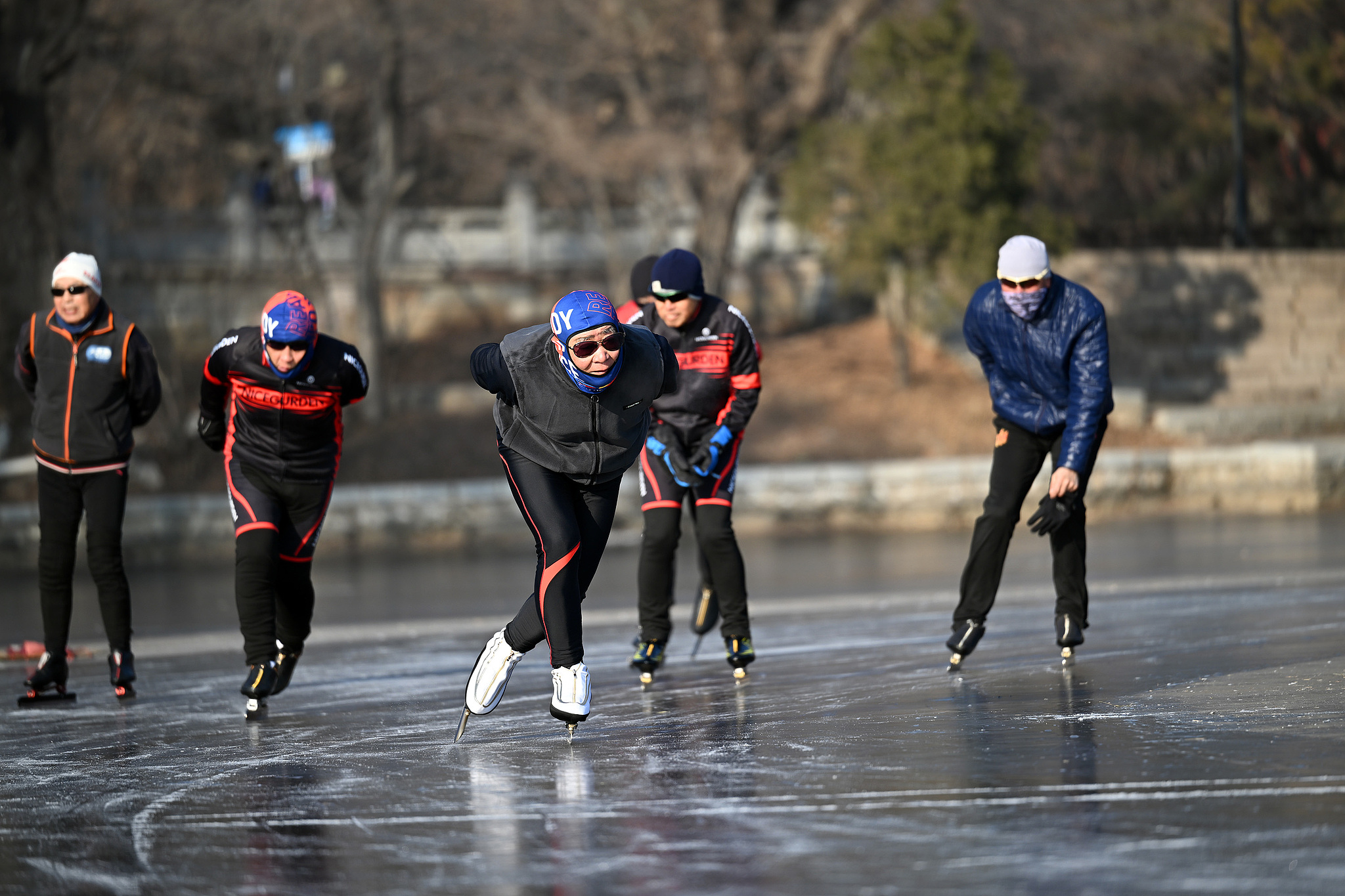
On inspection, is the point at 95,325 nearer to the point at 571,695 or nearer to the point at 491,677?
the point at 491,677

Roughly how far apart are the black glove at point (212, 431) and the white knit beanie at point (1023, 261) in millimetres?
3640

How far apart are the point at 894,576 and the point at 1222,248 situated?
641 inches

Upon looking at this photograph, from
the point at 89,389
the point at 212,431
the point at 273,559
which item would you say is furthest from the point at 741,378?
the point at 89,389

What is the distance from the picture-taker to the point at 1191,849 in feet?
14.1

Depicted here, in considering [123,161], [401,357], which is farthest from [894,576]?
[401,357]

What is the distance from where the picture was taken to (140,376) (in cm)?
801

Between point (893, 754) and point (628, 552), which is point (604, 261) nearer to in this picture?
point (628, 552)

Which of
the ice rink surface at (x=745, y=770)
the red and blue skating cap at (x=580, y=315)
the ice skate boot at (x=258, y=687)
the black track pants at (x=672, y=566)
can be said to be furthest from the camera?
the black track pants at (x=672, y=566)

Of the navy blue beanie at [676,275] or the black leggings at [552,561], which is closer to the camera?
the black leggings at [552,561]

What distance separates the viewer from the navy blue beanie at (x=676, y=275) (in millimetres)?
7727

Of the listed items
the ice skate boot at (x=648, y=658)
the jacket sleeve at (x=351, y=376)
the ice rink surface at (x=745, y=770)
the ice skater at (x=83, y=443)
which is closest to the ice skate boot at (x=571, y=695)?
the ice rink surface at (x=745, y=770)

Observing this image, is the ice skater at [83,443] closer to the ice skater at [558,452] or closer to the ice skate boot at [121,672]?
the ice skate boot at [121,672]

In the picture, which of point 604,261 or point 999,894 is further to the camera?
point 604,261

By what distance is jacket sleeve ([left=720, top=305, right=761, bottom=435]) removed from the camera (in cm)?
800
